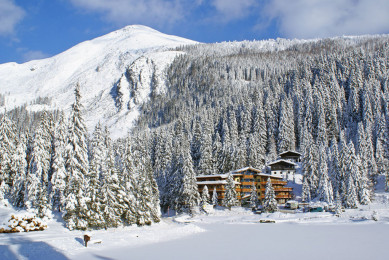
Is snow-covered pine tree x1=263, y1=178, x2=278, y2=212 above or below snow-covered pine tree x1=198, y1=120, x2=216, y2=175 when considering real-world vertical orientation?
below

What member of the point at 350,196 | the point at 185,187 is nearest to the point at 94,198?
the point at 185,187

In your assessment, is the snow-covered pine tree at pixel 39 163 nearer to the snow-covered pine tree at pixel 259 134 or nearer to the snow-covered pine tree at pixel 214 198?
the snow-covered pine tree at pixel 214 198

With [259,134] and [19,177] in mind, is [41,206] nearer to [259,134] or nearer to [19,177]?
[19,177]

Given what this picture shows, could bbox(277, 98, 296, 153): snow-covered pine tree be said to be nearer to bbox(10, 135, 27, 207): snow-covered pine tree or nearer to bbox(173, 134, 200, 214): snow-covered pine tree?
bbox(173, 134, 200, 214): snow-covered pine tree

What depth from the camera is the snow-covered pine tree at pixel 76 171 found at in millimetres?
36750

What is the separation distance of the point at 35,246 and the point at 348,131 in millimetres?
103873

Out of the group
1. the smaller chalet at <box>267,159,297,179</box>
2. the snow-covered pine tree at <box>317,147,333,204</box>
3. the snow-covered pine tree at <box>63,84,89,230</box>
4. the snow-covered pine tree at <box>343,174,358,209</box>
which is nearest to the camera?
the snow-covered pine tree at <box>63,84,89,230</box>

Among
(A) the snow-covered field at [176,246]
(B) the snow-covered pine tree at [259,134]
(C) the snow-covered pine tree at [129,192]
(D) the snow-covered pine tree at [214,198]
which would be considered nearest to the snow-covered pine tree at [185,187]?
(D) the snow-covered pine tree at [214,198]

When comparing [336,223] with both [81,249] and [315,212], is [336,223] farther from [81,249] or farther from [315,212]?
[81,249]

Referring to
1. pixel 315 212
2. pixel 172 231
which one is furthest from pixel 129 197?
pixel 315 212

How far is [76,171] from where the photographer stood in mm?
38844

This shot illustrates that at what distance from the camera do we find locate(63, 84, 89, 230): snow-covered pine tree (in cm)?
3675

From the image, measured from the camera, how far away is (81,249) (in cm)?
2611

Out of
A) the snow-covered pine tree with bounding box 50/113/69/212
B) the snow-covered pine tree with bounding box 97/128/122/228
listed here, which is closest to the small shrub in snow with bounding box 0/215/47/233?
the snow-covered pine tree with bounding box 50/113/69/212
